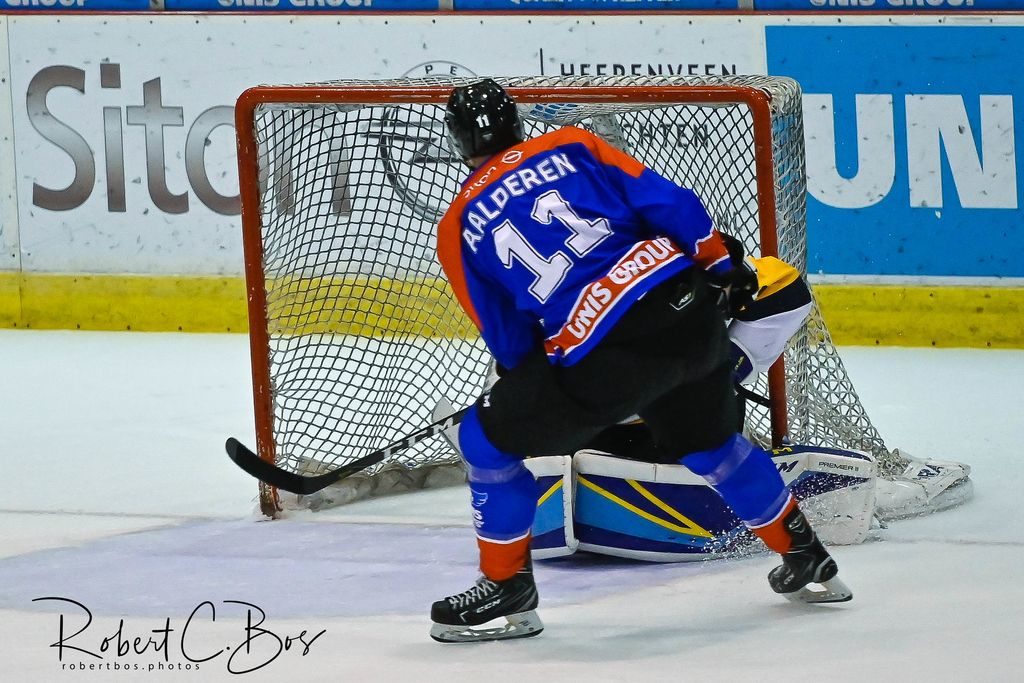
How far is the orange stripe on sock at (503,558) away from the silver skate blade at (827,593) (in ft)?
1.78

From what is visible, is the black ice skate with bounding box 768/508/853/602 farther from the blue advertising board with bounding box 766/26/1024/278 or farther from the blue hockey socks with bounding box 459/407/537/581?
the blue advertising board with bounding box 766/26/1024/278

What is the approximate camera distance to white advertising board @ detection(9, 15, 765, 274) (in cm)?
603

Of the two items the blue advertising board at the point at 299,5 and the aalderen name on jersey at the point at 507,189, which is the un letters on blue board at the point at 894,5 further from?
the aalderen name on jersey at the point at 507,189

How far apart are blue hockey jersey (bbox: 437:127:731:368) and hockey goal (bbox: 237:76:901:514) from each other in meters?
0.73

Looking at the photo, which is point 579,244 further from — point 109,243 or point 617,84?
point 109,243

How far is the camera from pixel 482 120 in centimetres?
294

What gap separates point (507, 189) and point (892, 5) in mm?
3238

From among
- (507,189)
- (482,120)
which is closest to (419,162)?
(482,120)

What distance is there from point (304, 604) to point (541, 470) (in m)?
0.60

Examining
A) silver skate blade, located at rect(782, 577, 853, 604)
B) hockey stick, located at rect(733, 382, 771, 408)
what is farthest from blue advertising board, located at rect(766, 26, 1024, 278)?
silver skate blade, located at rect(782, 577, 853, 604)

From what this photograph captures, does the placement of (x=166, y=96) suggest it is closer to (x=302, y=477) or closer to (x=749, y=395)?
(x=302, y=477)

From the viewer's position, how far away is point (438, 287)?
199 inches

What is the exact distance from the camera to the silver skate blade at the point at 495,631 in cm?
300

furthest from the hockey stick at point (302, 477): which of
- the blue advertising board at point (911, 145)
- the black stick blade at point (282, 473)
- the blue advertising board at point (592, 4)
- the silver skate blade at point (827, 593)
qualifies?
the blue advertising board at point (592, 4)
